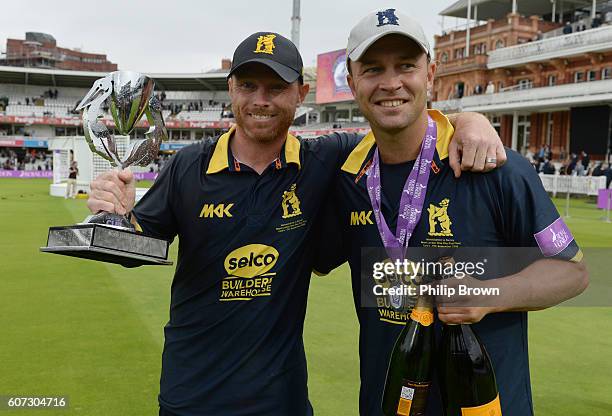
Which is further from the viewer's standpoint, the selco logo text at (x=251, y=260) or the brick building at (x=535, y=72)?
the brick building at (x=535, y=72)

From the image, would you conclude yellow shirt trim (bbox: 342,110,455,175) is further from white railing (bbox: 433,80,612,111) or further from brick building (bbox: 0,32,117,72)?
brick building (bbox: 0,32,117,72)

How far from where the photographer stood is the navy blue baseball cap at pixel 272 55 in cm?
240

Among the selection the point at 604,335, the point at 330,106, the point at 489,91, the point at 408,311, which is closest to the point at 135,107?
the point at 408,311

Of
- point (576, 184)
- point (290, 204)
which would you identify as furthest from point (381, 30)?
point (576, 184)

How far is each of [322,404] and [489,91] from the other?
122 feet

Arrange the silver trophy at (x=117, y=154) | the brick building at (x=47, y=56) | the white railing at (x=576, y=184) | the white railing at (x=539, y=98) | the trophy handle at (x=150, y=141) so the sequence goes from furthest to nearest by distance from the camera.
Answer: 1. the brick building at (x=47, y=56)
2. the white railing at (x=539, y=98)
3. the white railing at (x=576, y=184)
4. the trophy handle at (x=150, y=141)
5. the silver trophy at (x=117, y=154)

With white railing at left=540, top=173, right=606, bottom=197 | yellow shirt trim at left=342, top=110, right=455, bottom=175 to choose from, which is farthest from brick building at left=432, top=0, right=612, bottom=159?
yellow shirt trim at left=342, top=110, right=455, bottom=175

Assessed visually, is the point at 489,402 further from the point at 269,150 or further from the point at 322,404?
the point at 322,404

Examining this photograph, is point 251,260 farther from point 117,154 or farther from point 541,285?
point 541,285

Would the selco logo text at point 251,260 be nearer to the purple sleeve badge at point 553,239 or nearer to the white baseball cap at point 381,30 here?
the white baseball cap at point 381,30

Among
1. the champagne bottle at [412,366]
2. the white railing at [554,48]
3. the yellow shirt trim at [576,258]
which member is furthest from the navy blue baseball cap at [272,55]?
the white railing at [554,48]

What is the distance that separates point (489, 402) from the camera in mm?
1808

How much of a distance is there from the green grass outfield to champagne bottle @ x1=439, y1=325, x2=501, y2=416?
2.21 meters

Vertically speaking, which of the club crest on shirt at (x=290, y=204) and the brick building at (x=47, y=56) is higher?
the brick building at (x=47, y=56)
